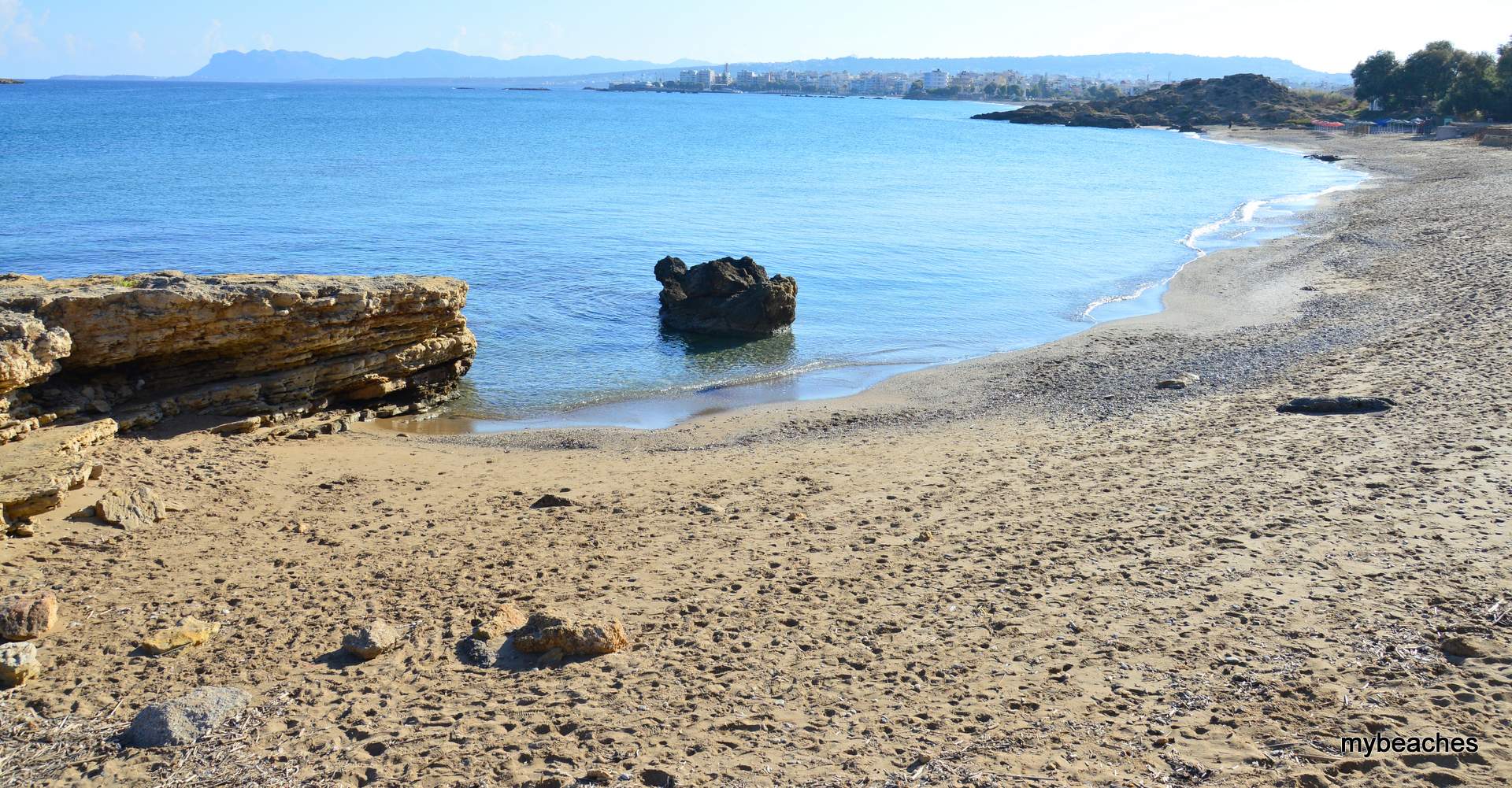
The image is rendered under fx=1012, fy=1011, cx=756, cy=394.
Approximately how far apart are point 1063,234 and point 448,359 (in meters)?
25.8

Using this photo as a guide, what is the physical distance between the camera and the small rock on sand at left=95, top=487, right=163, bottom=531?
9.17m

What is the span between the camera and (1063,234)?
35.8 meters

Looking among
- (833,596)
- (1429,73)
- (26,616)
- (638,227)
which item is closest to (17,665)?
(26,616)

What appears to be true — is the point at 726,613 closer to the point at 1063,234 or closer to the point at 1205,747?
the point at 1205,747

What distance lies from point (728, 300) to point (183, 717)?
52.4 feet

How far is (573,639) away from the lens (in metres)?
7.05

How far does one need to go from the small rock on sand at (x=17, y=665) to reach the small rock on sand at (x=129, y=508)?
8.56 ft

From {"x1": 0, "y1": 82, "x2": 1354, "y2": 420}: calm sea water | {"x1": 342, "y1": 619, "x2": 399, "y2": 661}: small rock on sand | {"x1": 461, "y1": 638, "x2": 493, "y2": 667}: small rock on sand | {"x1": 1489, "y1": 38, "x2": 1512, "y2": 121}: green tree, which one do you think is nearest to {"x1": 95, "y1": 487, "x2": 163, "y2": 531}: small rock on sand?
{"x1": 342, "y1": 619, "x2": 399, "y2": 661}: small rock on sand

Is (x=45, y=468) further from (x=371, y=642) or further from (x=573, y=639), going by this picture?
(x=573, y=639)

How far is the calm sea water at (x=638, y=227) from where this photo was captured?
20750 mm

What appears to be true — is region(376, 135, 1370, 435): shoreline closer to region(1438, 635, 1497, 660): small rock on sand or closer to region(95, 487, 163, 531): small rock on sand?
region(95, 487, 163, 531): small rock on sand

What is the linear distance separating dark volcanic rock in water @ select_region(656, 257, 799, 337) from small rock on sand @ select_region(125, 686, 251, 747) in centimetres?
1540

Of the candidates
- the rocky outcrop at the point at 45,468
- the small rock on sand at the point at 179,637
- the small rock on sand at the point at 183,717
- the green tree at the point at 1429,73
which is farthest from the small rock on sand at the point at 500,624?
the green tree at the point at 1429,73

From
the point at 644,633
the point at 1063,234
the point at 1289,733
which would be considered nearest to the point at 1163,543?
the point at 1289,733
